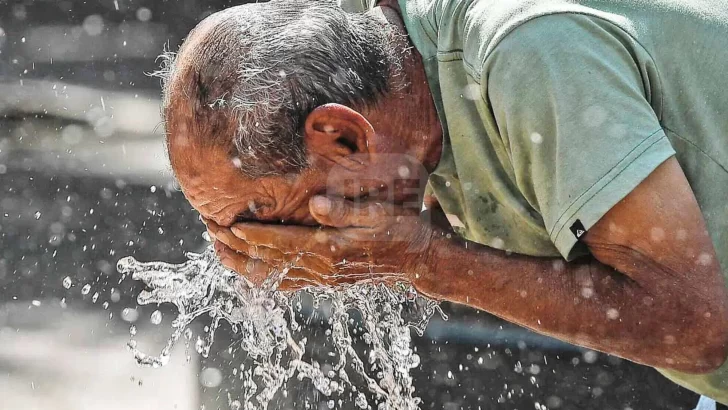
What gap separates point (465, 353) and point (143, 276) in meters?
1.78

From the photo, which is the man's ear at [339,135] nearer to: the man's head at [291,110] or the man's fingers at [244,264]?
the man's head at [291,110]

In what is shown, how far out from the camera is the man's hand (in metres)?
1.75

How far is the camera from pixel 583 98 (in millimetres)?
1446

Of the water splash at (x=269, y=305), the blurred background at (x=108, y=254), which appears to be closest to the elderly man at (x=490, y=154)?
the water splash at (x=269, y=305)

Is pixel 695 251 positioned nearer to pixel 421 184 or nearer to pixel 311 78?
pixel 421 184

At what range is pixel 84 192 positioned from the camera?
3.70 m

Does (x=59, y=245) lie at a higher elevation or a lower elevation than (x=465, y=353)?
higher

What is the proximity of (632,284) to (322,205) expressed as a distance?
1.97 feet

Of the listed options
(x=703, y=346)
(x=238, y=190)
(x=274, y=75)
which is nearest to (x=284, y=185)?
(x=238, y=190)

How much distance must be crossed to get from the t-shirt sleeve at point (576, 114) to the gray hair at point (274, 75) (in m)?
0.33

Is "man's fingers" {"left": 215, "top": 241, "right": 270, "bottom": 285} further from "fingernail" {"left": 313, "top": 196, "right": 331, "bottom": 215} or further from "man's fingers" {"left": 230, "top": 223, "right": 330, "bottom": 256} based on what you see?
"fingernail" {"left": 313, "top": 196, "right": 331, "bottom": 215}

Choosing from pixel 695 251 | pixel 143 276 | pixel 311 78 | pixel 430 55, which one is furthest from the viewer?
pixel 143 276

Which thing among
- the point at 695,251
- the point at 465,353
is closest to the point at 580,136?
the point at 695,251

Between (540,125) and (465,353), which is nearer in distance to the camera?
(540,125)
